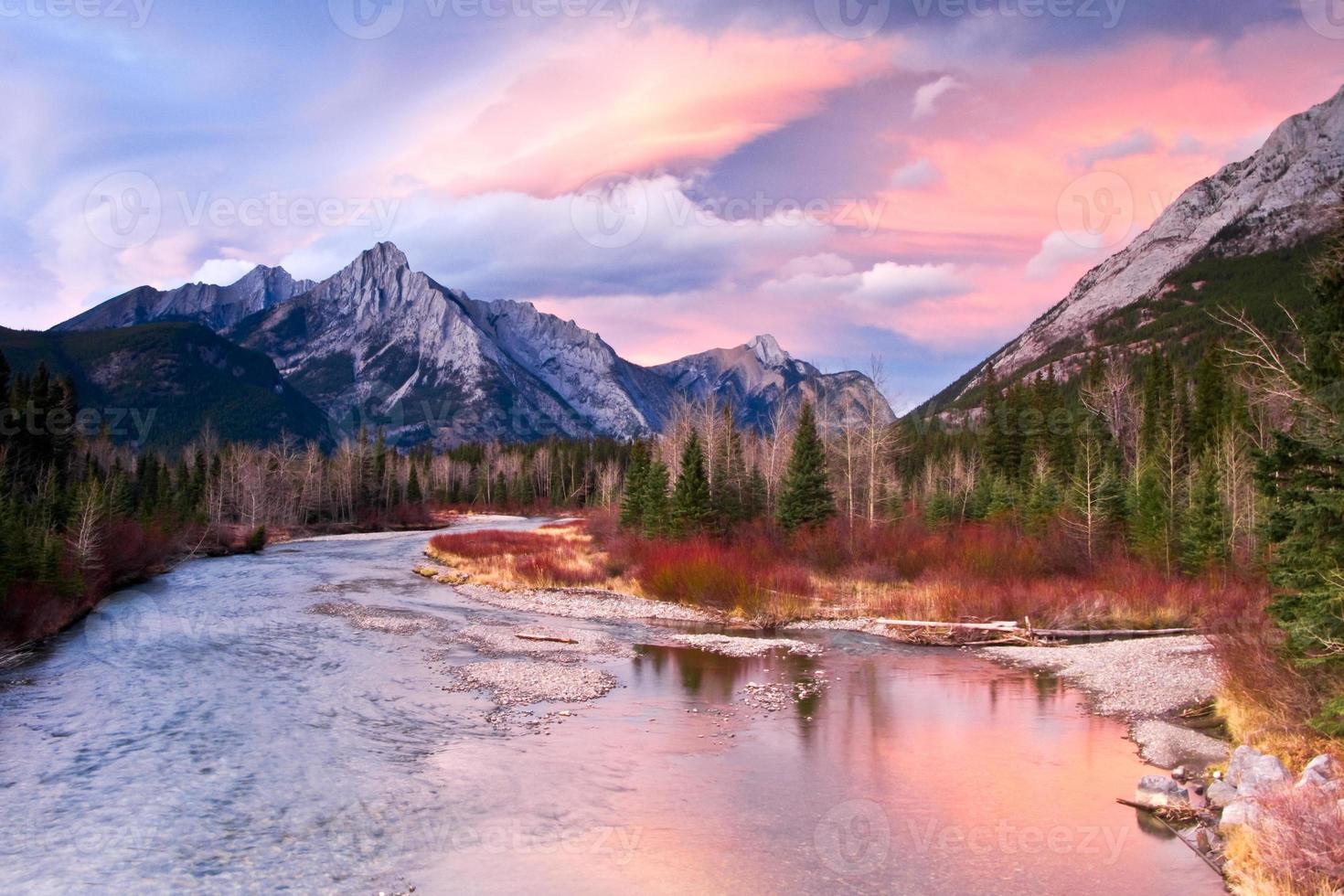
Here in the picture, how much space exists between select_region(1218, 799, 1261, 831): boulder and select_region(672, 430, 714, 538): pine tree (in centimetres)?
4188

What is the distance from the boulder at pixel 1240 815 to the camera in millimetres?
11242

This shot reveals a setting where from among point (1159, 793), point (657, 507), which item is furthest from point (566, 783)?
point (657, 507)

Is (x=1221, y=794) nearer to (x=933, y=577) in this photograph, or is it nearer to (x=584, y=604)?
(x=933, y=577)

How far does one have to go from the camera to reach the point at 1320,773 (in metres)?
11.6

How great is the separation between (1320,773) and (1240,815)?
4.30 feet

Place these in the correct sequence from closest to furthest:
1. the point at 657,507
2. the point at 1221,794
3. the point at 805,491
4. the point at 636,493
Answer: the point at 1221,794, the point at 805,491, the point at 657,507, the point at 636,493

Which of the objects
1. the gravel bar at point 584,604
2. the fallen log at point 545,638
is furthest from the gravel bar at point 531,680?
the gravel bar at point 584,604

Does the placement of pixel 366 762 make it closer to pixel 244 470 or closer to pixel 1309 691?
pixel 1309 691

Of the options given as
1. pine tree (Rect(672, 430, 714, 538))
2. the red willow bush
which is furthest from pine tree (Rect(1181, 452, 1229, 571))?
pine tree (Rect(672, 430, 714, 538))

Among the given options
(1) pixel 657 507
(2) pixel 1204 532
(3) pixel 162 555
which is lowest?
(3) pixel 162 555

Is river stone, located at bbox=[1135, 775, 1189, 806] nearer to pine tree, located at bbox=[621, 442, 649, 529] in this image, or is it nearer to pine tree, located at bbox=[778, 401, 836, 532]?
pine tree, located at bbox=[778, 401, 836, 532]

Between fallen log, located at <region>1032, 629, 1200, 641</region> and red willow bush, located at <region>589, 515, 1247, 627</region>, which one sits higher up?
red willow bush, located at <region>589, 515, 1247, 627</region>

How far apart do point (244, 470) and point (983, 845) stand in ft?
339

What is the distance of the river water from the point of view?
36.9 feet
